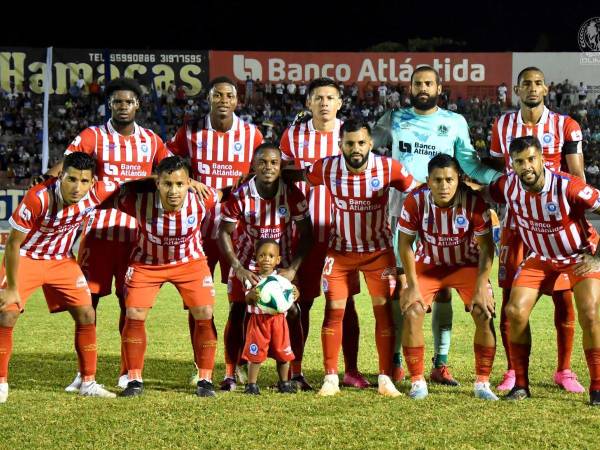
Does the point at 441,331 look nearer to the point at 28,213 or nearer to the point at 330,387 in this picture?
the point at 330,387

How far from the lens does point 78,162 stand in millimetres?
5695

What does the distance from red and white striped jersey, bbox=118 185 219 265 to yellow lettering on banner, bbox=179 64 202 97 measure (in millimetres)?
25175

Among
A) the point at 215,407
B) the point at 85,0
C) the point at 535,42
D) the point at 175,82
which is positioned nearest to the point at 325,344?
the point at 215,407

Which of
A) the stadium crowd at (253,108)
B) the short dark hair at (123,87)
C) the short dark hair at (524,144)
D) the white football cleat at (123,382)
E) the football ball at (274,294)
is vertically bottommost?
the white football cleat at (123,382)

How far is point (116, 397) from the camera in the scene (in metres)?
5.81

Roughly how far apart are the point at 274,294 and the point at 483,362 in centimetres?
143

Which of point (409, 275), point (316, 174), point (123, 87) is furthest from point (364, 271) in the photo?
point (123, 87)

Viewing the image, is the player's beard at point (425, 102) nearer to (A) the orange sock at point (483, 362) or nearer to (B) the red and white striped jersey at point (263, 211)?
(B) the red and white striped jersey at point (263, 211)

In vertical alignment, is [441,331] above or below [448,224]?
below

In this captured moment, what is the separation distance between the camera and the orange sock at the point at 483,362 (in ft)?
18.9

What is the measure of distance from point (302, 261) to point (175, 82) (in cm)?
2536

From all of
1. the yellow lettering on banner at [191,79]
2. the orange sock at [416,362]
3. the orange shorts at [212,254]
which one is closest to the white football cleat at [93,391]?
the orange shorts at [212,254]

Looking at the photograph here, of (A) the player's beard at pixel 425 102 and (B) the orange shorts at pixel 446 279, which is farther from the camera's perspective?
(A) the player's beard at pixel 425 102

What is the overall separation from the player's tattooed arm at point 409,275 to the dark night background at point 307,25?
36.2 meters
